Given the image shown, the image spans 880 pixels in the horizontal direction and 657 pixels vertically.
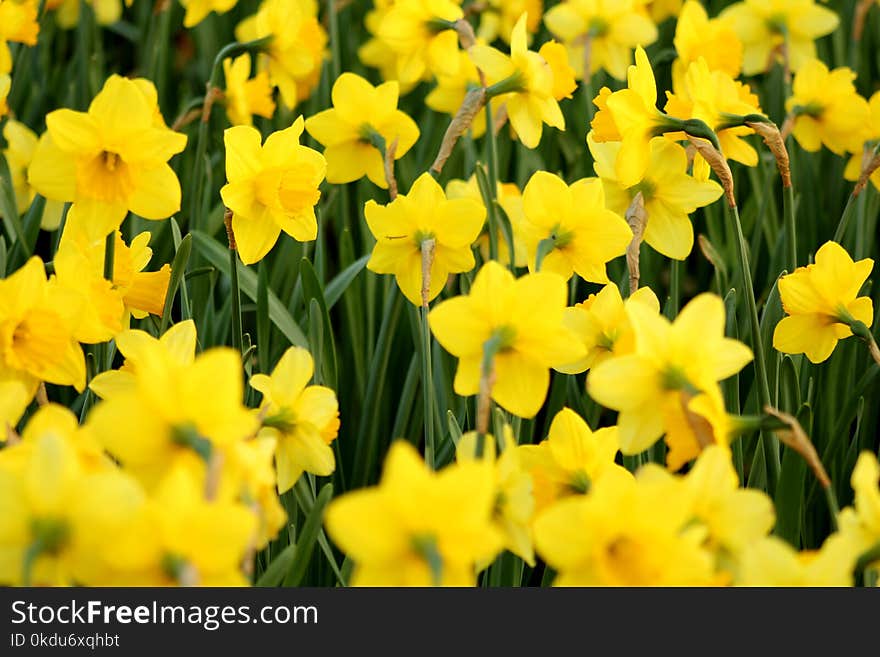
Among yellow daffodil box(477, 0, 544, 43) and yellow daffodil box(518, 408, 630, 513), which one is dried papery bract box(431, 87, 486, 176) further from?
yellow daffodil box(477, 0, 544, 43)

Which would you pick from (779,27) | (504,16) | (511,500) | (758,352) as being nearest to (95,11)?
(504,16)

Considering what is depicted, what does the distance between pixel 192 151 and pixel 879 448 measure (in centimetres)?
152

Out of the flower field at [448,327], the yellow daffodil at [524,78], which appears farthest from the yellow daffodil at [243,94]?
the yellow daffodil at [524,78]

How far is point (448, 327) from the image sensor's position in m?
1.09

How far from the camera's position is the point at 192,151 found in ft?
7.79

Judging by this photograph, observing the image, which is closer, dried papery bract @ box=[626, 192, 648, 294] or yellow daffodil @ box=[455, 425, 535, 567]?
yellow daffodil @ box=[455, 425, 535, 567]

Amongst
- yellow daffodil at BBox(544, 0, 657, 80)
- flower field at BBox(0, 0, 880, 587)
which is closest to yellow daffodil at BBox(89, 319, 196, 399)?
flower field at BBox(0, 0, 880, 587)

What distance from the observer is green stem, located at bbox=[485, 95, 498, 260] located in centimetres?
162

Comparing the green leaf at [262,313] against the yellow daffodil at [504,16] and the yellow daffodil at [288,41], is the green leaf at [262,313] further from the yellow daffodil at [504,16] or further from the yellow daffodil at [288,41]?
the yellow daffodil at [504,16]

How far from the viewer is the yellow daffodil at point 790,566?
89 centimetres

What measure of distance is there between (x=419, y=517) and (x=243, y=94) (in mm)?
1566

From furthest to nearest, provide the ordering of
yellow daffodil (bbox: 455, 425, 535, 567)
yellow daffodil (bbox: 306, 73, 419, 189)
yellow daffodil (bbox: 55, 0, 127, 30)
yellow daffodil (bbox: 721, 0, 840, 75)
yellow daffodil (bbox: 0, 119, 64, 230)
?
1. yellow daffodil (bbox: 55, 0, 127, 30)
2. yellow daffodil (bbox: 721, 0, 840, 75)
3. yellow daffodil (bbox: 0, 119, 64, 230)
4. yellow daffodil (bbox: 306, 73, 419, 189)
5. yellow daffodil (bbox: 455, 425, 535, 567)

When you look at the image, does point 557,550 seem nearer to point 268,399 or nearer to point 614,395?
point 614,395

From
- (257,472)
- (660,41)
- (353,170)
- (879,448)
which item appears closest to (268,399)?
(257,472)
